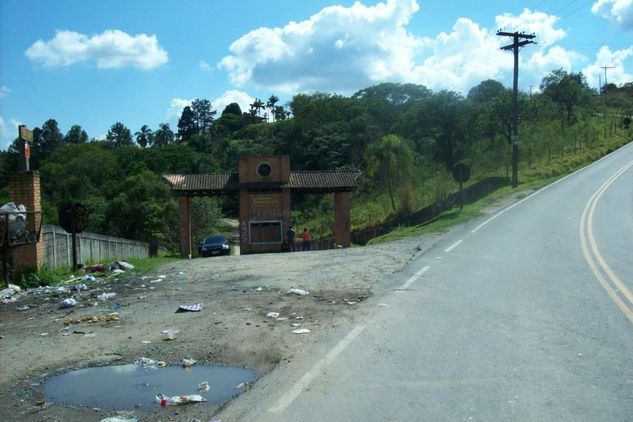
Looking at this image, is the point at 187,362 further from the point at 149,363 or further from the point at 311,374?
the point at 311,374

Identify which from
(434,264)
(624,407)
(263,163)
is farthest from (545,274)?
(263,163)

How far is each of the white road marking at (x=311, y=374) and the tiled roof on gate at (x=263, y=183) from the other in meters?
37.3

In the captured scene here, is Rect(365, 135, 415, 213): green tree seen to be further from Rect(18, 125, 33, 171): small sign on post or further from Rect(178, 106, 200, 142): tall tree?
Rect(178, 106, 200, 142): tall tree

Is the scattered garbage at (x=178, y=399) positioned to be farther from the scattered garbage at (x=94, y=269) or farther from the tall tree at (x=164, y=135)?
the tall tree at (x=164, y=135)

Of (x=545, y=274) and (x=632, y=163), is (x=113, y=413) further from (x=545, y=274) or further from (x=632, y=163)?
(x=632, y=163)

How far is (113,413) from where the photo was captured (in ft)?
19.2

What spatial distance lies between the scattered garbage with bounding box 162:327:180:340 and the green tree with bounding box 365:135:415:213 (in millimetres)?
46500

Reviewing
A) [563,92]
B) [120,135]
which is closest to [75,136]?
[120,135]

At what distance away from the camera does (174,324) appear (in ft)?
30.7

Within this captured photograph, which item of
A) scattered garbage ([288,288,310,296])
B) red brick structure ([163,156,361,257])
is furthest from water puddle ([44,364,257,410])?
red brick structure ([163,156,361,257])

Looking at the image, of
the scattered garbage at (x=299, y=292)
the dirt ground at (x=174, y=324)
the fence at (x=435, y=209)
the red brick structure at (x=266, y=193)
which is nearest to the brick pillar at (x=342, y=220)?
the red brick structure at (x=266, y=193)

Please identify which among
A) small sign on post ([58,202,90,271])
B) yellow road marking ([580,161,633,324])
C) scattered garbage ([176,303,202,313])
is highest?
small sign on post ([58,202,90,271])

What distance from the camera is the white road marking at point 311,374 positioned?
18.8 feet

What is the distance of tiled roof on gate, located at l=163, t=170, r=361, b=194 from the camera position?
45344 mm
